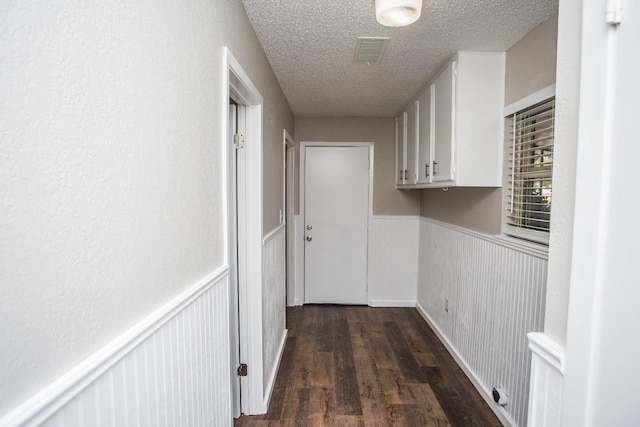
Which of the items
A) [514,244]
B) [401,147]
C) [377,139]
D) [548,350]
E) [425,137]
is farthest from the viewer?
[377,139]

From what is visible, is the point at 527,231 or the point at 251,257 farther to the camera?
the point at 251,257

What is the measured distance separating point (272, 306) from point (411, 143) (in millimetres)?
2025

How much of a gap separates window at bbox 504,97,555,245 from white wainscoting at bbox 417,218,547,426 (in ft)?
0.50

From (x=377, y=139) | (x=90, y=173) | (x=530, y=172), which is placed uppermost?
(x=377, y=139)

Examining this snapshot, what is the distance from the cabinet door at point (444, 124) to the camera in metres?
2.23

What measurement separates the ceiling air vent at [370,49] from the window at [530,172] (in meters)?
0.92

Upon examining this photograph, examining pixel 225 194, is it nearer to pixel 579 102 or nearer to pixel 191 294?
pixel 191 294

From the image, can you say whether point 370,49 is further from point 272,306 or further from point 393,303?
point 393,303

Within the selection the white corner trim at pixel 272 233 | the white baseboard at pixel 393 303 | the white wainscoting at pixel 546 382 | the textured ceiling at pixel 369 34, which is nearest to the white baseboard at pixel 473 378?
the white baseboard at pixel 393 303

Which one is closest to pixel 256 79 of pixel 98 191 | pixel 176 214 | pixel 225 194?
pixel 225 194

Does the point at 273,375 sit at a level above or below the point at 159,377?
below

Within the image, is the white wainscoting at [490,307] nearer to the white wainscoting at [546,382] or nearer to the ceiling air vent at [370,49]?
the white wainscoting at [546,382]

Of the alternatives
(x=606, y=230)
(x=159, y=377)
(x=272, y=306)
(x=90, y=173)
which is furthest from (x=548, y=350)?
(x=272, y=306)

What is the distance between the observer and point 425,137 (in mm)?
2809
